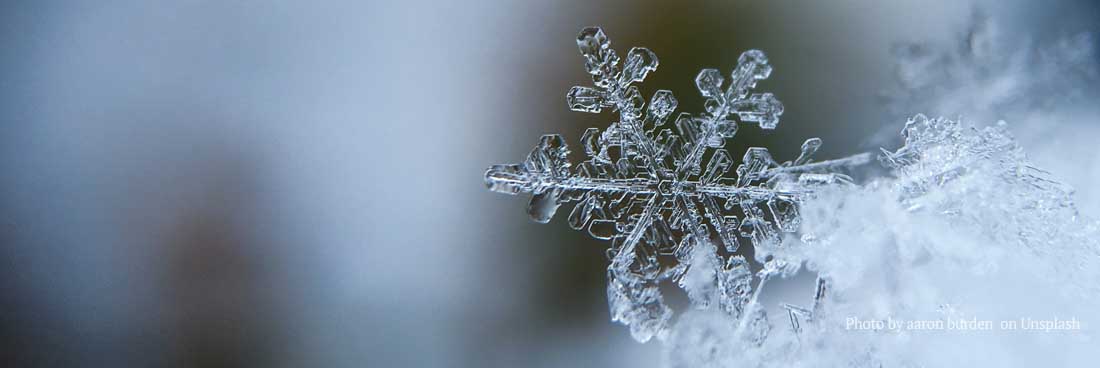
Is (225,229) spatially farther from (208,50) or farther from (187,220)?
(208,50)

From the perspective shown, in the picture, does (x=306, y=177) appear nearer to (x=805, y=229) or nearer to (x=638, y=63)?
(x=638, y=63)

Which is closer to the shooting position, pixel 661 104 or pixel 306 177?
pixel 306 177

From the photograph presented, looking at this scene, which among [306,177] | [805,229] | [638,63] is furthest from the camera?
[805,229]

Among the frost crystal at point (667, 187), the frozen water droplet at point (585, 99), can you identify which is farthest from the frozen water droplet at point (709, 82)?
the frozen water droplet at point (585, 99)

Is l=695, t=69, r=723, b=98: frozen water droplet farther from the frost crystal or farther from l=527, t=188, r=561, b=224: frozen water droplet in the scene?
l=527, t=188, r=561, b=224: frozen water droplet

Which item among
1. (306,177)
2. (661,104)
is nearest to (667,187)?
(661,104)

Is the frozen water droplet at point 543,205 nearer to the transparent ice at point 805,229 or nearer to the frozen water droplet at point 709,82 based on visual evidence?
the transparent ice at point 805,229

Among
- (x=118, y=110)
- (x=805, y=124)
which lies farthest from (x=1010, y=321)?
→ (x=118, y=110)
